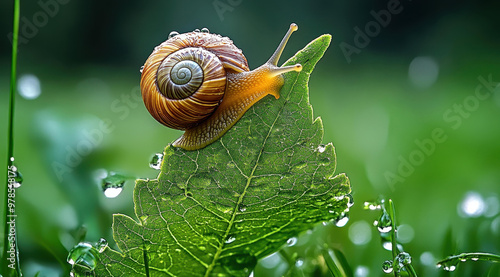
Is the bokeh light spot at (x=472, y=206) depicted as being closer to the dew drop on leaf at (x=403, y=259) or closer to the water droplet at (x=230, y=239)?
the dew drop on leaf at (x=403, y=259)

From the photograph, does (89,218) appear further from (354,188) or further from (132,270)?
(354,188)

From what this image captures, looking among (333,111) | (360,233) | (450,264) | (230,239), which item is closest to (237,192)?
(230,239)

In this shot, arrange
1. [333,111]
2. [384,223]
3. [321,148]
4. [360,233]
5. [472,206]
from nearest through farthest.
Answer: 1. [321,148]
2. [384,223]
3. [360,233]
4. [472,206]
5. [333,111]

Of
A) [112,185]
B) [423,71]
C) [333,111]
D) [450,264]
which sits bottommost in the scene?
[450,264]

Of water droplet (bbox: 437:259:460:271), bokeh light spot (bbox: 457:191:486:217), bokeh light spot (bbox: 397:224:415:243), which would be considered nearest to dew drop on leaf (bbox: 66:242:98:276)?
water droplet (bbox: 437:259:460:271)

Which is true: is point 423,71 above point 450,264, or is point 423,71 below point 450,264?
above

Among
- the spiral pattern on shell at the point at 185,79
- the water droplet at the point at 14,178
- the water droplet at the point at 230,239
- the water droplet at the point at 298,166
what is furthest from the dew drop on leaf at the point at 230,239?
the water droplet at the point at 14,178

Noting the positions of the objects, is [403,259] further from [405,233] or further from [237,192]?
[405,233]

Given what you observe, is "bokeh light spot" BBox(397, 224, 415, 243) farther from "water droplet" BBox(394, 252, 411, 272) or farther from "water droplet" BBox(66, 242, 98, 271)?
"water droplet" BBox(66, 242, 98, 271)
